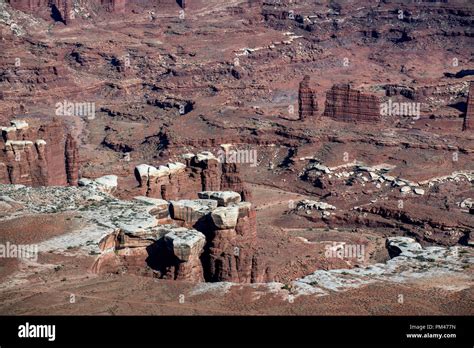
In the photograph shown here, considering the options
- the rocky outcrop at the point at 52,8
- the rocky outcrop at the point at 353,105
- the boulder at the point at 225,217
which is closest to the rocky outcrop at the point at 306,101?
the rocky outcrop at the point at 353,105

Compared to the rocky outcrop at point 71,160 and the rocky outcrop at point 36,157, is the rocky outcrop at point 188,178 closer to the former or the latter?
the rocky outcrop at point 36,157

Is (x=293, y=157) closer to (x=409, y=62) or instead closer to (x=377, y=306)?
(x=377, y=306)

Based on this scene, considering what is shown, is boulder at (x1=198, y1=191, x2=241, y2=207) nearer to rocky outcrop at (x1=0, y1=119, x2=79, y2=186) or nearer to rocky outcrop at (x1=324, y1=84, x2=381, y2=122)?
rocky outcrop at (x1=0, y1=119, x2=79, y2=186)

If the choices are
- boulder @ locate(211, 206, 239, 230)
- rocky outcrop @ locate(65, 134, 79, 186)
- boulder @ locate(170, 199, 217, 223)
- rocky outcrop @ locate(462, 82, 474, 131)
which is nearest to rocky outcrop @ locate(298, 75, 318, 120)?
rocky outcrop @ locate(462, 82, 474, 131)

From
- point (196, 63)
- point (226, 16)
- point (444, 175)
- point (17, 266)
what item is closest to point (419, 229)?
point (444, 175)
